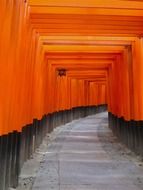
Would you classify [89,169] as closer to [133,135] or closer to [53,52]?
[133,135]

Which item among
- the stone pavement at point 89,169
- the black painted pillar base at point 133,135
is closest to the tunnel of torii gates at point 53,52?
the black painted pillar base at point 133,135

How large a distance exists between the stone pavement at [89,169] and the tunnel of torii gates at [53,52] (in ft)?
1.99

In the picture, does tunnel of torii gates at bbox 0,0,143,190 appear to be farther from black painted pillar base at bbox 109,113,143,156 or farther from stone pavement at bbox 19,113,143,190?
stone pavement at bbox 19,113,143,190

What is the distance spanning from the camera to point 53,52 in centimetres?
1630

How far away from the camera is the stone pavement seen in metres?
7.87

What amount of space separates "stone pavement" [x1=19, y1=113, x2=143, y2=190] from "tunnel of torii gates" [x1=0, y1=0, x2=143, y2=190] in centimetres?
61

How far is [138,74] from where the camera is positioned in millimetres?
12438

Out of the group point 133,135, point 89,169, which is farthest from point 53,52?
point 89,169

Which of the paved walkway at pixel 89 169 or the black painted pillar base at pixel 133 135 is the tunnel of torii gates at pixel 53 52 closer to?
the black painted pillar base at pixel 133 135

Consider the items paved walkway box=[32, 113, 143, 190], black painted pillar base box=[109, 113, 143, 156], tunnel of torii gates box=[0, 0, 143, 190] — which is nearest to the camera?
tunnel of torii gates box=[0, 0, 143, 190]

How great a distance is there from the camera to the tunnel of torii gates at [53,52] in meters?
6.56

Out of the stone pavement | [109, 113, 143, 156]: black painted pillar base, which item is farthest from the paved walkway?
[109, 113, 143, 156]: black painted pillar base

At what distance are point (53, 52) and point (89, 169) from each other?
7637 mm

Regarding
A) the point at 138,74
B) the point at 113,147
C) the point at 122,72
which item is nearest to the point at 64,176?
the point at 138,74
